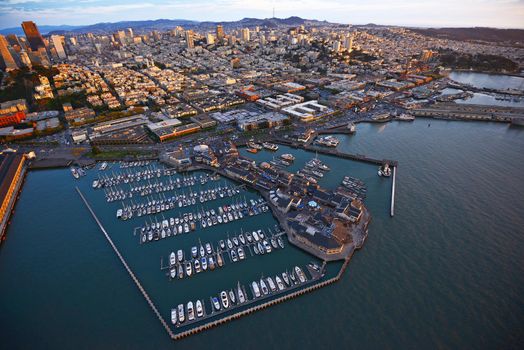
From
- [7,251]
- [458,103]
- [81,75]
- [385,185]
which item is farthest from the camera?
[81,75]

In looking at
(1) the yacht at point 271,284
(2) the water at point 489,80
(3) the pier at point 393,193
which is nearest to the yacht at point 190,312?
(1) the yacht at point 271,284

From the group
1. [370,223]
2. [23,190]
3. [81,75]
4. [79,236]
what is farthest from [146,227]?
[81,75]

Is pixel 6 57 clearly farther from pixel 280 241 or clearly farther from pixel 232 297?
pixel 232 297

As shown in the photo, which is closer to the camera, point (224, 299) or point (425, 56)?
point (224, 299)

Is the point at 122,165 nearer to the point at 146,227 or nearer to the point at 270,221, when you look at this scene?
the point at 146,227

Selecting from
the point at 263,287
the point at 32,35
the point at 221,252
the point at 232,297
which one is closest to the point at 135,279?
the point at 221,252

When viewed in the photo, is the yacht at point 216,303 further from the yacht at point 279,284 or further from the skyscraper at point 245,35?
the skyscraper at point 245,35
